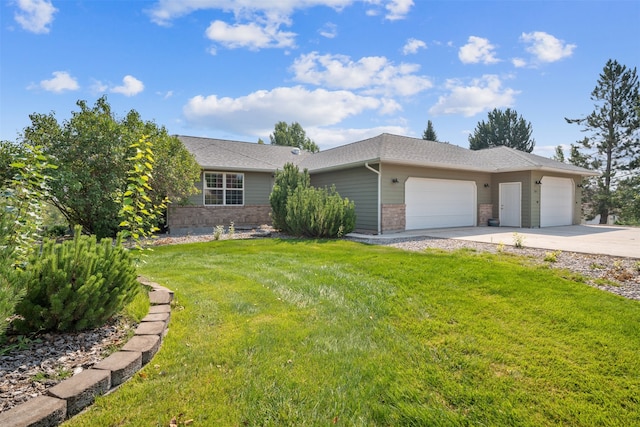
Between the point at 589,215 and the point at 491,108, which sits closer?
the point at 589,215

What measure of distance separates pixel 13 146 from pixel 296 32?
341 inches

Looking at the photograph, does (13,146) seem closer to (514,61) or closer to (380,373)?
(380,373)

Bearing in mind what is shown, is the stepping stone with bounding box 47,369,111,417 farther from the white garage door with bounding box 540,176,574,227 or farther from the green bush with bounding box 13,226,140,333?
the white garage door with bounding box 540,176,574,227

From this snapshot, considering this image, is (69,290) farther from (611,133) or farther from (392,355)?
(611,133)

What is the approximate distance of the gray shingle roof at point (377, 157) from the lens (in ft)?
40.9

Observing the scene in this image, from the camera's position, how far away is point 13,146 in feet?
28.7

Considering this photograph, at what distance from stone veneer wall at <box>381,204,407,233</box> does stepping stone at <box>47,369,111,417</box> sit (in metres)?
10.2

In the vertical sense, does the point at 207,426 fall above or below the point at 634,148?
below

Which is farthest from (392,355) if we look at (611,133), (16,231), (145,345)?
(611,133)

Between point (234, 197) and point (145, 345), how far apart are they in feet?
39.7

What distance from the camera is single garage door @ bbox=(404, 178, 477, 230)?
494 inches

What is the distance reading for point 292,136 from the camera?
4016 cm

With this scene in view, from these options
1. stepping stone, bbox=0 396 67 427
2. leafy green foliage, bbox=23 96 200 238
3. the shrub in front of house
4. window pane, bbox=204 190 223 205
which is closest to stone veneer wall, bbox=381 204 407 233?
the shrub in front of house

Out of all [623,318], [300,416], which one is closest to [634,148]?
[623,318]
